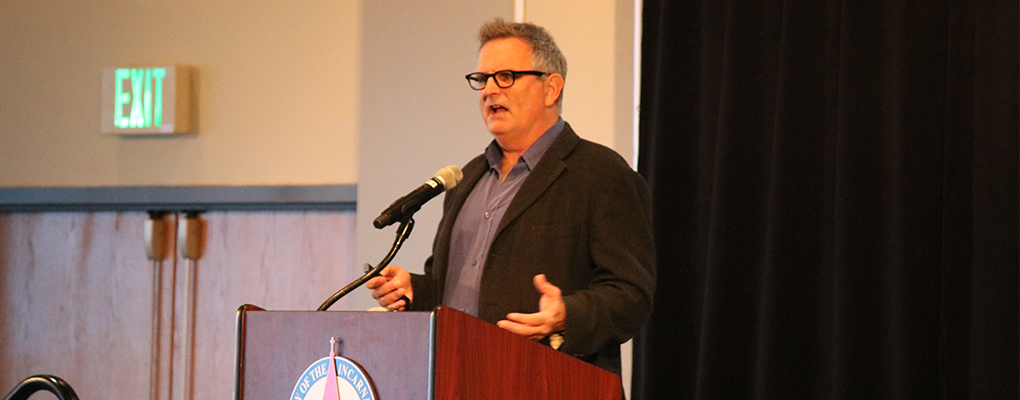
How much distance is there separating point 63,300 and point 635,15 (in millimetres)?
2498

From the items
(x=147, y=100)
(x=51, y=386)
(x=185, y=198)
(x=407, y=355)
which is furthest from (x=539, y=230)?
(x=147, y=100)

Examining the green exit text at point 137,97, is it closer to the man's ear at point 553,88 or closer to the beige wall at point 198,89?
the beige wall at point 198,89

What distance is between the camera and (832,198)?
115 inches

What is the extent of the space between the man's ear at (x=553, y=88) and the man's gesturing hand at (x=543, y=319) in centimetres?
60

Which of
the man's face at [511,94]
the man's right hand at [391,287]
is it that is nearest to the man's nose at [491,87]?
the man's face at [511,94]

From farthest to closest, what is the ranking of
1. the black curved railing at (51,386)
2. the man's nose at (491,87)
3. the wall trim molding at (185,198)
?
1. the wall trim molding at (185,198)
2. the man's nose at (491,87)
3. the black curved railing at (51,386)

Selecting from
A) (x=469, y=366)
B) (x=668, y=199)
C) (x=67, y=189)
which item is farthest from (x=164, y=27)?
(x=469, y=366)

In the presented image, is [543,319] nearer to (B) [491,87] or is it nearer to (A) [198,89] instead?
(B) [491,87]

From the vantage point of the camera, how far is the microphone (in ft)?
5.67

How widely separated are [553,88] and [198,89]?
206 centimetres

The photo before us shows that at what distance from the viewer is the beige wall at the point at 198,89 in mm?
3727

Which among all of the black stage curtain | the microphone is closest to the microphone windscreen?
the microphone

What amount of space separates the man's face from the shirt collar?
40mm

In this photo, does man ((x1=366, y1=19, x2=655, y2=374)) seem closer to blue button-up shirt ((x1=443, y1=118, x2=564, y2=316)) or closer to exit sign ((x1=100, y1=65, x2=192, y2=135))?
blue button-up shirt ((x1=443, y1=118, x2=564, y2=316))
